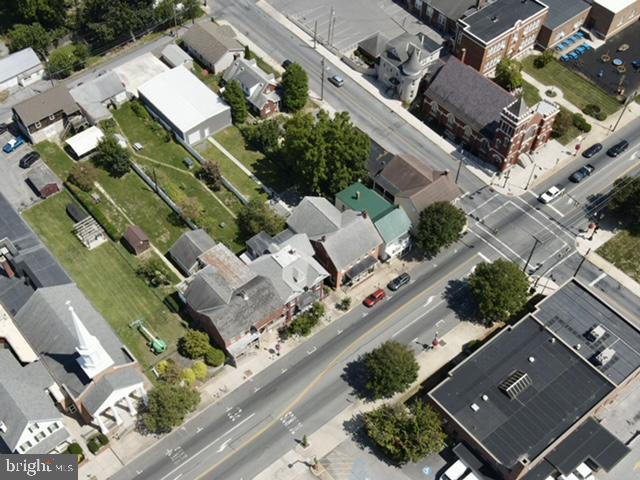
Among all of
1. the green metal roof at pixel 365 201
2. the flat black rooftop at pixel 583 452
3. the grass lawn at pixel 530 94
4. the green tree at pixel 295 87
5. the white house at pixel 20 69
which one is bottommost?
the flat black rooftop at pixel 583 452

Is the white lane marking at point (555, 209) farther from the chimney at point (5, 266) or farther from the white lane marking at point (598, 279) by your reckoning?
the chimney at point (5, 266)

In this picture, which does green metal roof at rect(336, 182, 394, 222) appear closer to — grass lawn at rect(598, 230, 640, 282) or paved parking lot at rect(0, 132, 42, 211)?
grass lawn at rect(598, 230, 640, 282)

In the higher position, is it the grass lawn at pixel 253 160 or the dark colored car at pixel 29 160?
the dark colored car at pixel 29 160

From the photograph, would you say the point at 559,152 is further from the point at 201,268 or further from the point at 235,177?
the point at 201,268

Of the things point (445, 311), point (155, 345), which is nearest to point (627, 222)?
point (445, 311)

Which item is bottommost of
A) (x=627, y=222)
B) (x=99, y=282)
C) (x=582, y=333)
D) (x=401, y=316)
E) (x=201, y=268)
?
(x=582, y=333)
